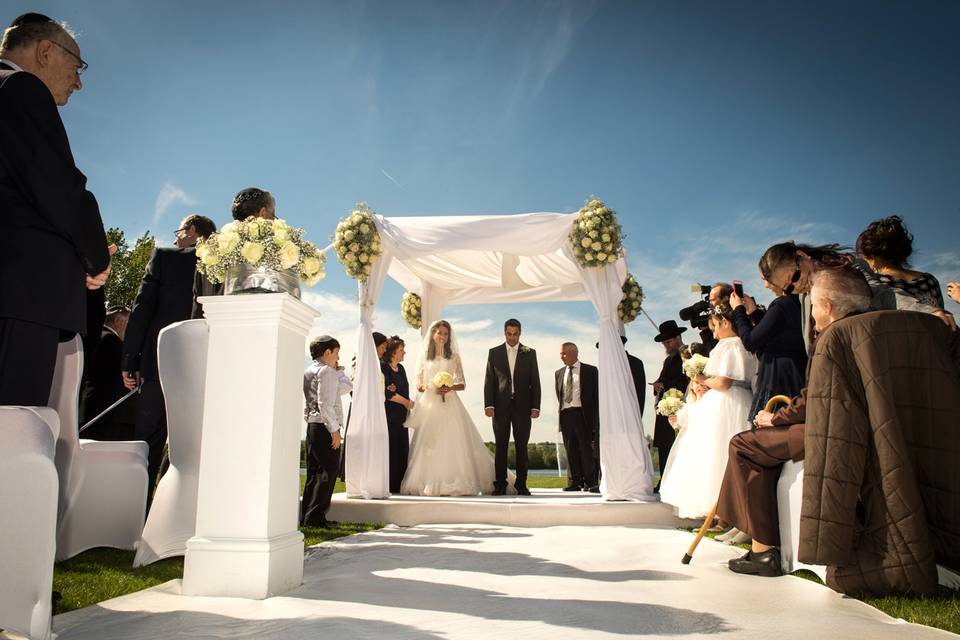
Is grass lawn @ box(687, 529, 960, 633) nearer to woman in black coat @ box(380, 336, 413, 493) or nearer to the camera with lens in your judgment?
the camera with lens

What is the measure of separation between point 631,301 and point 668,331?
790 mm

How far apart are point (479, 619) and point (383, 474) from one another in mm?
4334

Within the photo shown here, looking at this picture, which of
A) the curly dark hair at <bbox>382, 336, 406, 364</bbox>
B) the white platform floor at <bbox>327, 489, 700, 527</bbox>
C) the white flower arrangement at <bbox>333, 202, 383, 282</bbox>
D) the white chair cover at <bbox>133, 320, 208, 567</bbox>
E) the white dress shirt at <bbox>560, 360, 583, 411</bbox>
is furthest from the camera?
the white dress shirt at <bbox>560, 360, 583, 411</bbox>

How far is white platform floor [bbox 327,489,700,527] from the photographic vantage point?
569 centimetres

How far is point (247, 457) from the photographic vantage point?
2699 mm

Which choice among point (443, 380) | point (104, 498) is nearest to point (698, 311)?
point (443, 380)

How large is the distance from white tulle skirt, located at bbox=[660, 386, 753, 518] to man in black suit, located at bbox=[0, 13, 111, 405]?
162 inches

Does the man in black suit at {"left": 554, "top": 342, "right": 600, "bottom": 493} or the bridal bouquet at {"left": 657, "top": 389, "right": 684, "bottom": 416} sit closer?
the bridal bouquet at {"left": 657, "top": 389, "right": 684, "bottom": 416}

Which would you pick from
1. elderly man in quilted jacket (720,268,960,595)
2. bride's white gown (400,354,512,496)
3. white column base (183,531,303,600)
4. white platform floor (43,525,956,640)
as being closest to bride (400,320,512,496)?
bride's white gown (400,354,512,496)

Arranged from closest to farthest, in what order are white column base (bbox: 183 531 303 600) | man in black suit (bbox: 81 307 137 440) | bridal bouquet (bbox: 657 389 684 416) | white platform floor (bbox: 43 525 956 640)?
white platform floor (bbox: 43 525 956 640), white column base (bbox: 183 531 303 600), man in black suit (bbox: 81 307 137 440), bridal bouquet (bbox: 657 389 684 416)

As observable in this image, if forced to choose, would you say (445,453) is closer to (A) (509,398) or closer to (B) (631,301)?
(A) (509,398)

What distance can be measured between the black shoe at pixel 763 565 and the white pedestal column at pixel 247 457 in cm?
221

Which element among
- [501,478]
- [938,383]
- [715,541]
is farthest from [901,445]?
[501,478]

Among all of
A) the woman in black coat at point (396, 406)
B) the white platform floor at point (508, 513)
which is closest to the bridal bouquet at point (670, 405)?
the white platform floor at point (508, 513)
